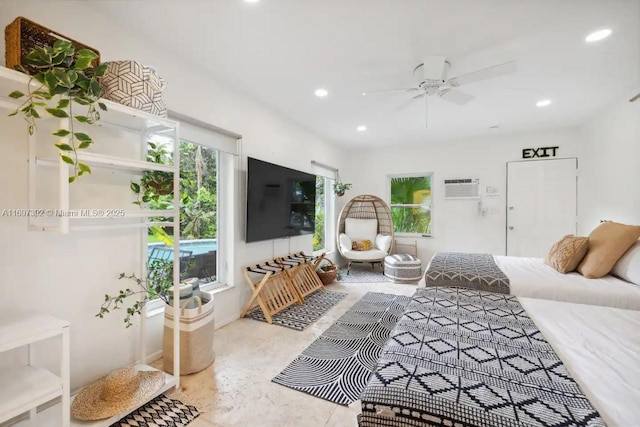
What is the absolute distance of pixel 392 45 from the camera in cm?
211

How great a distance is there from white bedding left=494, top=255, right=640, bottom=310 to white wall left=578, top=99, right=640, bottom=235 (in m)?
1.21

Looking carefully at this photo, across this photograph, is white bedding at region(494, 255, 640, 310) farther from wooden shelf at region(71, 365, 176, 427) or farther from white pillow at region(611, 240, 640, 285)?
wooden shelf at region(71, 365, 176, 427)

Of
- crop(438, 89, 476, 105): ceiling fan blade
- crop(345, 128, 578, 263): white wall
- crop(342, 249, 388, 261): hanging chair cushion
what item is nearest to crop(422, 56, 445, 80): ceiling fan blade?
crop(438, 89, 476, 105): ceiling fan blade

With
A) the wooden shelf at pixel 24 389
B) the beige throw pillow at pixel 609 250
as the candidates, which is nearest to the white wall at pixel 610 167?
the beige throw pillow at pixel 609 250

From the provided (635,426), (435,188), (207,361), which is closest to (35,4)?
(207,361)

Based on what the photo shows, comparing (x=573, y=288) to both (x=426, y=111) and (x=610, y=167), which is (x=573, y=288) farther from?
(x=426, y=111)

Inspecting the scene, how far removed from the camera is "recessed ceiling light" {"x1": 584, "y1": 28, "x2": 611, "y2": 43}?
1932mm

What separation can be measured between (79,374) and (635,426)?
8.59 ft

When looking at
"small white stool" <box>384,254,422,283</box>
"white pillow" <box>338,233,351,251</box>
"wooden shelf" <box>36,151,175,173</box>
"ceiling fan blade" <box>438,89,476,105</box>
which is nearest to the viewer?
"wooden shelf" <box>36,151,175,173</box>

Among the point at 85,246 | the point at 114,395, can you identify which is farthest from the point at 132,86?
the point at 114,395

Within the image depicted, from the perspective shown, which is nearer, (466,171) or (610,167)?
(610,167)

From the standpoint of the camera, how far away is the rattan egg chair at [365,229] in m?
4.87

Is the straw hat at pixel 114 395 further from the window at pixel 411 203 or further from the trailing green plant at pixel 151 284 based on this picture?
the window at pixel 411 203

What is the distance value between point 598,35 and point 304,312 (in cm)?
343
